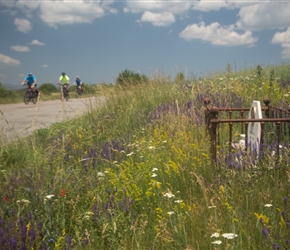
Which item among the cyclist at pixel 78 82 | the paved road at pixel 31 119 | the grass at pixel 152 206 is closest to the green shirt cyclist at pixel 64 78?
the cyclist at pixel 78 82

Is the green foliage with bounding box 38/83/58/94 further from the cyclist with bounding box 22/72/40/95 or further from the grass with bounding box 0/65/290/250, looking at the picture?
the grass with bounding box 0/65/290/250

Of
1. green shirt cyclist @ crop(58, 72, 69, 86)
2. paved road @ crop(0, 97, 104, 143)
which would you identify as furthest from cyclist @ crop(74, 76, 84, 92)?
paved road @ crop(0, 97, 104, 143)

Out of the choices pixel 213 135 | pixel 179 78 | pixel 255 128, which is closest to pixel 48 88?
pixel 179 78

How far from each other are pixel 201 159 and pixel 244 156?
59 centimetres

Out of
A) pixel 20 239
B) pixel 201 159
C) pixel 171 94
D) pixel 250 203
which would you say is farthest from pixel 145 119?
pixel 20 239

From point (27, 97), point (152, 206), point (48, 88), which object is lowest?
point (152, 206)

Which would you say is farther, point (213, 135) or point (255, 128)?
point (255, 128)

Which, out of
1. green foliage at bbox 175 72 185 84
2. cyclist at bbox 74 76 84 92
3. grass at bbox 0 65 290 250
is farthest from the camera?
cyclist at bbox 74 76 84 92

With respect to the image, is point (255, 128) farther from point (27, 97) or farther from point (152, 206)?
point (27, 97)

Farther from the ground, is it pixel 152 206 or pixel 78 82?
pixel 78 82

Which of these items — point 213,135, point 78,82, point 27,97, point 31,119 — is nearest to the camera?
point 213,135

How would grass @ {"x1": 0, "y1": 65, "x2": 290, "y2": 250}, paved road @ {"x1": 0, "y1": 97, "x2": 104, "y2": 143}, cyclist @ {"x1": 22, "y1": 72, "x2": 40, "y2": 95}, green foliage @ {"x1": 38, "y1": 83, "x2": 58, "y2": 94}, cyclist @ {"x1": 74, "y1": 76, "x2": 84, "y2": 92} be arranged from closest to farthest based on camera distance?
grass @ {"x1": 0, "y1": 65, "x2": 290, "y2": 250}
paved road @ {"x1": 0, "y1": 97, "x2": 104, "y2": 143}
cyclist @ {"x1": 22, "y1": 72, "x2": 40, "y2": 95}
cyclist @ {"x1": 74, "y1": 76, "x2": 84, "y2": 92}
green foliage @ {"x1": 38, "y1": 83, "x2": 58, "y2": 94}

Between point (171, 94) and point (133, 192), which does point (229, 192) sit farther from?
point (171, 94)

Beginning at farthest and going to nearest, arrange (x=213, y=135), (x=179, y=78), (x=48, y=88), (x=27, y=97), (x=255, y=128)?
(x=48, y=88)
(x=27, y=97)
(x=179, y=78)
(x=255, y=128)
(x=213, y=135)
